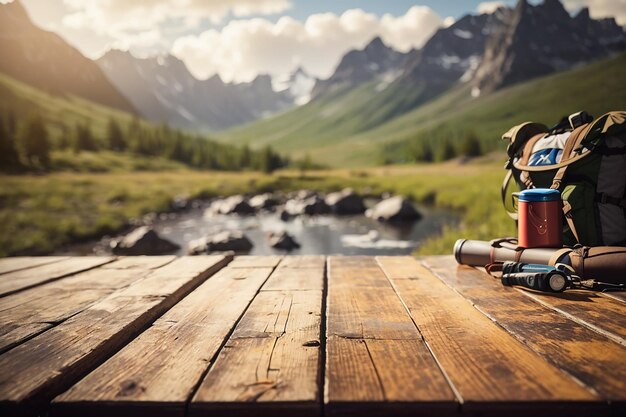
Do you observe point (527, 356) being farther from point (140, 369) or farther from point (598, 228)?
point (598, 228)

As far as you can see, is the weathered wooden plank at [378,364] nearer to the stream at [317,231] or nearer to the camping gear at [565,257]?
the camping gear at [565,257]

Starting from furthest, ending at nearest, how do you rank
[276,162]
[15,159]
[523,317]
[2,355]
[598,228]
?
1. [276,162]
2. [15,159]
3. [598,228]
4. [523,317]
5. [2,355]

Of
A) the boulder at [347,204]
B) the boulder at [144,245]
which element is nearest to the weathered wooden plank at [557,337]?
the boulder at [144,245]

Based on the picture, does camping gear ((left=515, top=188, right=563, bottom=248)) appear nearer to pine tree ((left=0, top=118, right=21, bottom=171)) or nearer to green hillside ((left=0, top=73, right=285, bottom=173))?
green hillside ((left=0, top=73, right=285, bottom=173))

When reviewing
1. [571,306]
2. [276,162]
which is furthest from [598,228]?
[276,162]

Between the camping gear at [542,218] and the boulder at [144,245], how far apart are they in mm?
14542

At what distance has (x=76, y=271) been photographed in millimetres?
4031

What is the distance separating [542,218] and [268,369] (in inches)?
111

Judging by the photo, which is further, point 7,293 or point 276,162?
point 276,162

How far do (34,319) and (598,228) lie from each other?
14.5 feet

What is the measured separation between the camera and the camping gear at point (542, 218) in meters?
3.52

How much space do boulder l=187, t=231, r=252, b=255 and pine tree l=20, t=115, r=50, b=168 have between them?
2194 inches

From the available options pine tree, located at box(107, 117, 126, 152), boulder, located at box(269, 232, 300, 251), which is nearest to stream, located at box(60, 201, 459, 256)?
boulder, located at box(269, 232, 300, 251)

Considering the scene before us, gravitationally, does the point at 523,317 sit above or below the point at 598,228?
below
